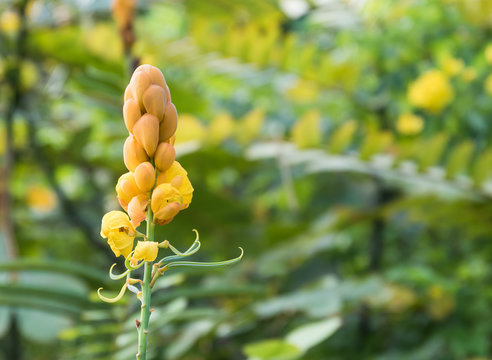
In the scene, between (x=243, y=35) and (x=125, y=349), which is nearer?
(x=125, y=349)

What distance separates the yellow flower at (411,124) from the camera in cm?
119

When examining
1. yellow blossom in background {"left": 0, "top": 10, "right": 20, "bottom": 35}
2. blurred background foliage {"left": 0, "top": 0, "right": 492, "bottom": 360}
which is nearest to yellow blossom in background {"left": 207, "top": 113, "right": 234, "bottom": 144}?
blurred background foliage {"left": 0, "top": 0, "right": 492, "bottom": 360}

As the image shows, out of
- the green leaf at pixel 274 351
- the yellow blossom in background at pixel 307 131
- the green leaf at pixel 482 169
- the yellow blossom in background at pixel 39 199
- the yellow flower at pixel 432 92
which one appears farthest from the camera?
the yellow blossom in background at pixel 39 199

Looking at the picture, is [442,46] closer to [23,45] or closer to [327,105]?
[327,105]

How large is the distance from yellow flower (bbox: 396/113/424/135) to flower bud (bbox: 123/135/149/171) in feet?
3.27

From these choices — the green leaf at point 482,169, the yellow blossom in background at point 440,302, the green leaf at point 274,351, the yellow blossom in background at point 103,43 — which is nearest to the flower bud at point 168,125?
the green leaf at point 274,351

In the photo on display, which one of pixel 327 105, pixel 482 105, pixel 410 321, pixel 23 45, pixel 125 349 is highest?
pixel 23 45

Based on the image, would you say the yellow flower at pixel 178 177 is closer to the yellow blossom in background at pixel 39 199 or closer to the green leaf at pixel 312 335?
the green leaf at pixel 312 335

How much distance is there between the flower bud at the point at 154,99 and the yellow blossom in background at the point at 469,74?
102 centimetres

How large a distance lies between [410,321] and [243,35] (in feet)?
2.07

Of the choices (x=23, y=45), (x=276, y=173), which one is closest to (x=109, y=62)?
(x=23, y=45)

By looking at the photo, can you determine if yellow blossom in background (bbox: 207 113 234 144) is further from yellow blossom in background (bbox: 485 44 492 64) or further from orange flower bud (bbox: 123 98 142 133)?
orange flower bud (bbox: 123 98 142 133)

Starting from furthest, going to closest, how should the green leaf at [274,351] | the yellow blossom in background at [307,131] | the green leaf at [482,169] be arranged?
the yellow blossom in background at [307,131] → the green leaf at [482,169] → the green leaf at [274,351]

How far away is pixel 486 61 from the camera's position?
1163mm
